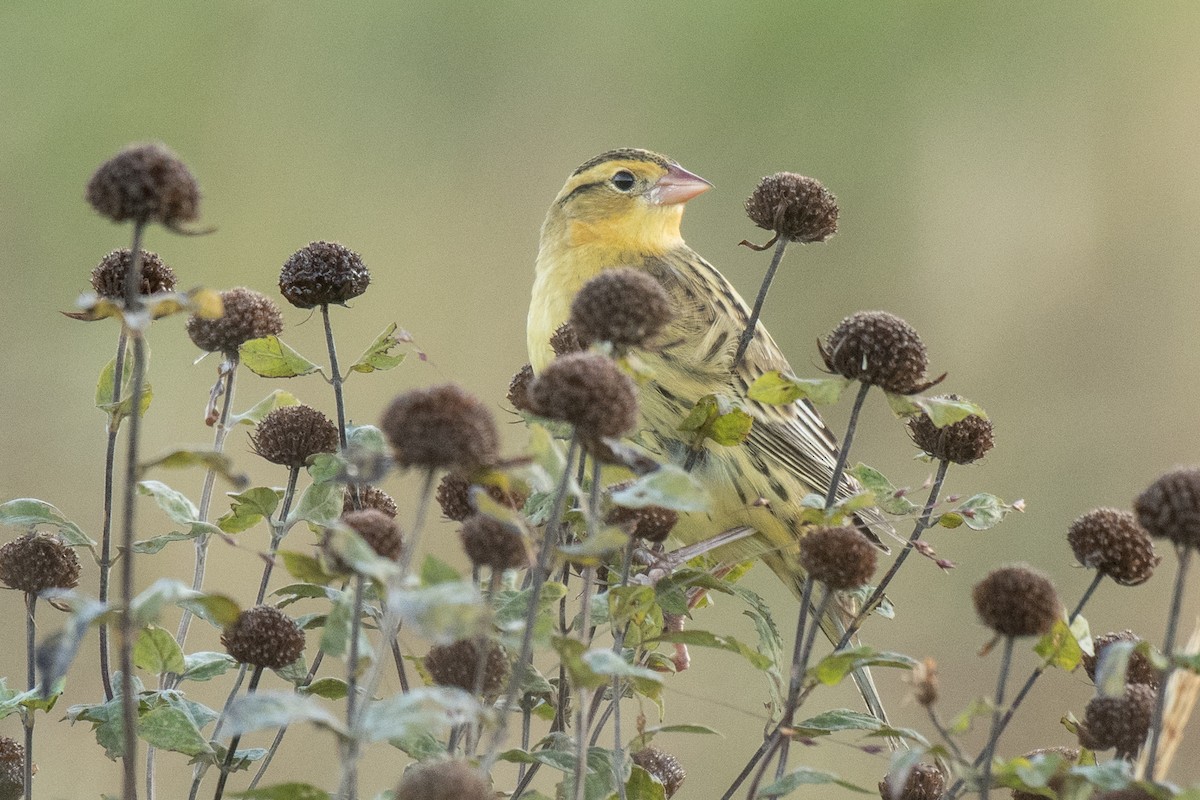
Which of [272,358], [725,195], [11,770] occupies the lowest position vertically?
[11,770]

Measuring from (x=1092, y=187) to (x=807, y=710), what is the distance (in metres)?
2.22

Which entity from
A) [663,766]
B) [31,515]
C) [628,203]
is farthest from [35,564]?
[628,203]

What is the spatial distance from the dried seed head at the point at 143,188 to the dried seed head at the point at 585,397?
0.86 feet

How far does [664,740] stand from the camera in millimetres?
3666

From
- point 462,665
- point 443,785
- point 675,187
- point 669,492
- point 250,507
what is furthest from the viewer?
point 675,187

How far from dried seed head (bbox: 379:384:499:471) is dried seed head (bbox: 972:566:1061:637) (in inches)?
16.0

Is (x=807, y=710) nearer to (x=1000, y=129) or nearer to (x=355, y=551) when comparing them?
(x=1000, y=129)

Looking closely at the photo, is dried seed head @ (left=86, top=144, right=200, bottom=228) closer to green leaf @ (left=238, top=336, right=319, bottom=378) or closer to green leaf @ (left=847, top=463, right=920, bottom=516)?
green leaf @ (left=238, top=336, right=319, bottom=378)

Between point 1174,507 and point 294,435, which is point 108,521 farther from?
point 1174,507

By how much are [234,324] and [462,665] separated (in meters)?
0.52

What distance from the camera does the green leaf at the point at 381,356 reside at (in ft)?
5.07

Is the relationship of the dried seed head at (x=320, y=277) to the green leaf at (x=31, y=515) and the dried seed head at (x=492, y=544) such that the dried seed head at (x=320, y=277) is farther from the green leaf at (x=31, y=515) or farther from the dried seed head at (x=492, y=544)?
the dried seed head at (x=492, y=544)

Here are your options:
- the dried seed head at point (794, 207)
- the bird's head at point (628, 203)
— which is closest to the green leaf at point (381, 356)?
the dried seed head at point (794, 207)

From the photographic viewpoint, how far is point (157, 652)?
54.6 inches
